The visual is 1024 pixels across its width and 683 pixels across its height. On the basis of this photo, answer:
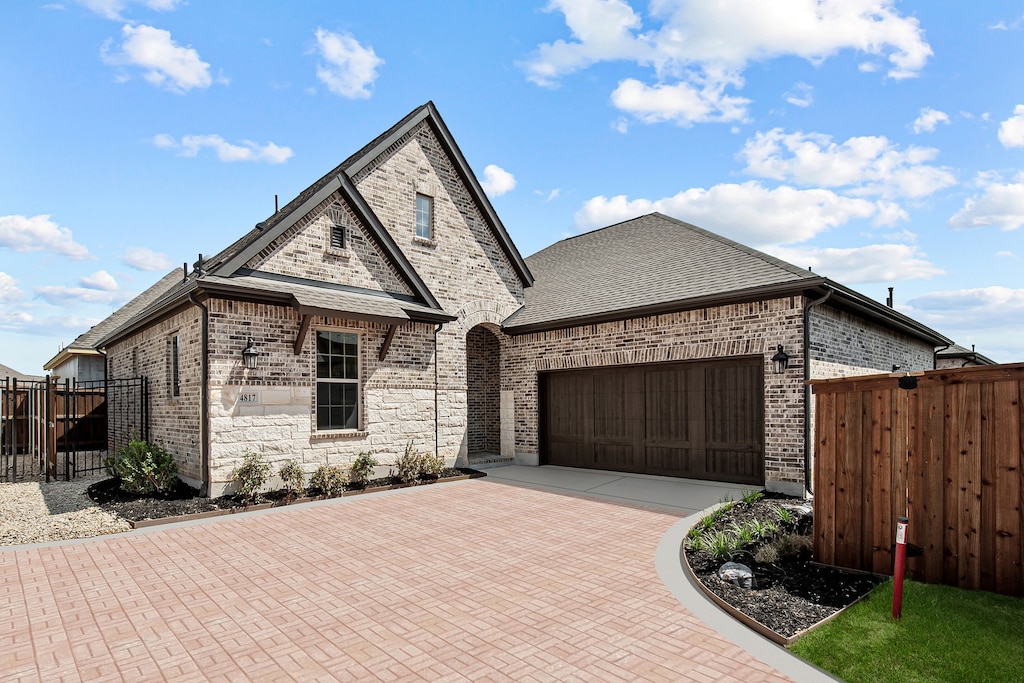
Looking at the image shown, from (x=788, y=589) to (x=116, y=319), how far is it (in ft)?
83.3

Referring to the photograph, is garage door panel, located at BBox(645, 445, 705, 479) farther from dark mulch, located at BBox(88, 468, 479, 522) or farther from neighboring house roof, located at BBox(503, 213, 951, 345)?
dark mulch, located at BBox(88, 468, 479, 522)

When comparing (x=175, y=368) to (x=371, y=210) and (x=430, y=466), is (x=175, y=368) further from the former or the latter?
(x=430, y=466)

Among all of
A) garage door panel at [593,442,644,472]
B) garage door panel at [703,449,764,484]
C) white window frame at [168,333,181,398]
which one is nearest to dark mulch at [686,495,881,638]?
garage door panel at [703,449,764,484]

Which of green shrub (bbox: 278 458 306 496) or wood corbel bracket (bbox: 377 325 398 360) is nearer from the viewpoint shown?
green shrub (bbox: 278 458 306 496)

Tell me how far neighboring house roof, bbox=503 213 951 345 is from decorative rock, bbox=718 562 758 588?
5.72m

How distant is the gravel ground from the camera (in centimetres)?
779

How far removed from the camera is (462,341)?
14.1 m

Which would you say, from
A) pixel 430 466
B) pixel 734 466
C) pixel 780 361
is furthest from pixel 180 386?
pixel 780 361

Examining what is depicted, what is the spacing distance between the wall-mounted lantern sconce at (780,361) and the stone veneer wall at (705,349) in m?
0.09

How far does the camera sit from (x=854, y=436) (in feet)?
18.9

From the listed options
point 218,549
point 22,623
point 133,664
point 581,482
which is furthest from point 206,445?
point 581,482

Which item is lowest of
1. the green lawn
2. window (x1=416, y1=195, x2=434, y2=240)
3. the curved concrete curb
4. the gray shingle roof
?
the curved concrete curb

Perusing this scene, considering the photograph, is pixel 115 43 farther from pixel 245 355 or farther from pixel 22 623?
pixel 22 623

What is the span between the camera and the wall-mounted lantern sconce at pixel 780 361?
9969 mm
